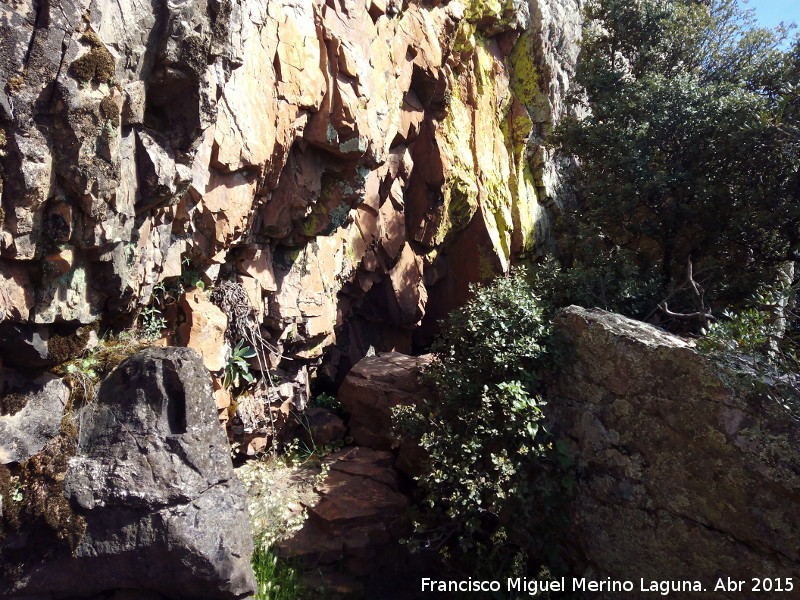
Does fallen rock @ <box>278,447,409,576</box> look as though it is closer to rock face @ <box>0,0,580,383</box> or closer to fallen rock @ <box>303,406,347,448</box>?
fallen rock @ <box>303,406,347,448</box>

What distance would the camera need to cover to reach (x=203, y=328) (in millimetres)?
5910

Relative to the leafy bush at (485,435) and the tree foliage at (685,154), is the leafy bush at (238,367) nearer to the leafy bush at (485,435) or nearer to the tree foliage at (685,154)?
the leafy bush at (485,435)

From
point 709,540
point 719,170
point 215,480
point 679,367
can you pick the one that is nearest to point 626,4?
point 719,170

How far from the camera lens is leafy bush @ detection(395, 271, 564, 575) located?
5562 millimetres

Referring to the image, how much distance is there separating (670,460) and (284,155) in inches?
187

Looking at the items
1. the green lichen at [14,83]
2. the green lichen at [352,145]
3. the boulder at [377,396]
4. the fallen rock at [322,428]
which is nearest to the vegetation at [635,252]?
the boulder at [377,396]

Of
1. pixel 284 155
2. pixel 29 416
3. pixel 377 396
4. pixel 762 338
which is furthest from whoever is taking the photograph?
pixel 377 396

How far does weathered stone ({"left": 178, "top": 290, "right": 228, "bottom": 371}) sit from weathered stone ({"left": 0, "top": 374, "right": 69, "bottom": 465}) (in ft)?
4.73

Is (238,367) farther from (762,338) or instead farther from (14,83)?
(762,338)

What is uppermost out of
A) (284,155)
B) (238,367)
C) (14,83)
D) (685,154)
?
(685,154)

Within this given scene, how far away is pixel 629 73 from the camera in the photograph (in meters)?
11.2

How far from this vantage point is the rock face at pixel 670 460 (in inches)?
185

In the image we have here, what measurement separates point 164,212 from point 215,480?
2.29 meters

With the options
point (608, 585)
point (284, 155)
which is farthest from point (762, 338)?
point (284, 155)
